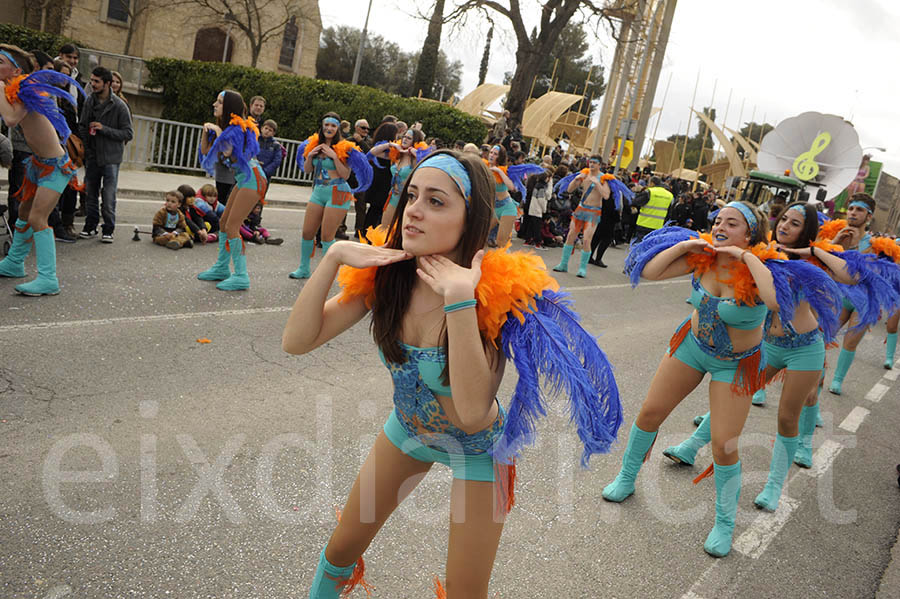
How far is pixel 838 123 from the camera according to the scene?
20.4 metres

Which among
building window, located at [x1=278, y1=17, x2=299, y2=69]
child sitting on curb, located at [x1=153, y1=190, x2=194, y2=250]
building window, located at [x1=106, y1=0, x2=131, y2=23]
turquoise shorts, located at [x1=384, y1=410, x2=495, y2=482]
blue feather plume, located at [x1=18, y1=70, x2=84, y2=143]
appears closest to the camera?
→ turquoise shorts, located at [x1=384, y1=410, x2=495, y2=482]

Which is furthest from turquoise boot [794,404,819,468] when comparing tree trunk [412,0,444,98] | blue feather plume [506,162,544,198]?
tree trunk [412,0,444,98]

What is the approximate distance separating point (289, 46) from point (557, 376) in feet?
147

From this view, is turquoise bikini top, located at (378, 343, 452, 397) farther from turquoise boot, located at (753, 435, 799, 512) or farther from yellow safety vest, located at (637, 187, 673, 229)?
yellow safety vest, located at (637, 187, 673, 229)

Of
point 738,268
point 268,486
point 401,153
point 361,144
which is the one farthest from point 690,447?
point 361,144

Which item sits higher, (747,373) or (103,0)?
(103,0)

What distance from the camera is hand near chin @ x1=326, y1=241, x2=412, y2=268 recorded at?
7.09ft

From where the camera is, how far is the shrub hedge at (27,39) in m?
21.0

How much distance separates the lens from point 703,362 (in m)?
3.93

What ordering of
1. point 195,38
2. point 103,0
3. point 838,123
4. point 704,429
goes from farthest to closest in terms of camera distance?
point 195,38, point 103,0, point 838,123, point 704,429

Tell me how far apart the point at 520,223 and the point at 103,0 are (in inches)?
1167

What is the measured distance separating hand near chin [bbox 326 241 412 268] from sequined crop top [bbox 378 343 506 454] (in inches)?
12.1

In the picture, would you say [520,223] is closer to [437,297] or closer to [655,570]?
[655,570]

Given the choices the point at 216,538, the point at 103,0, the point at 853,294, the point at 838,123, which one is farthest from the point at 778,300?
the point at 103,0
